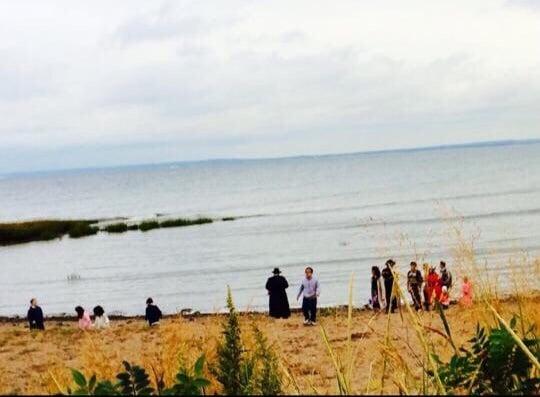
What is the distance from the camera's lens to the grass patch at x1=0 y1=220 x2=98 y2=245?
2554 inches

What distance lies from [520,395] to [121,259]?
4730 cm

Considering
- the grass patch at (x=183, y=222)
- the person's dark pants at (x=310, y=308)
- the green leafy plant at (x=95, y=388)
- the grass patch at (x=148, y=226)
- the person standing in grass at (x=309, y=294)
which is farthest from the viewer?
the grass patch at (x=183, y=222)

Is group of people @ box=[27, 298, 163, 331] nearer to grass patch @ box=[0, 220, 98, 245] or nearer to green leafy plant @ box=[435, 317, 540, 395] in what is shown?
green leafy plant @ box=[435, 317, 540, 395]

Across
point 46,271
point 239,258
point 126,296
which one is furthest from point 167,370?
point 46,271

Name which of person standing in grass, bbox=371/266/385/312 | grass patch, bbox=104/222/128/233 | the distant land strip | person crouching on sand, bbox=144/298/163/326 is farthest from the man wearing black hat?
grass patch, bbox=104/222/128/233

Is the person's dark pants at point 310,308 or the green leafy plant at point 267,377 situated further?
the person's dark pants at point 310,308

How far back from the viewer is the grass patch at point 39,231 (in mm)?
64875

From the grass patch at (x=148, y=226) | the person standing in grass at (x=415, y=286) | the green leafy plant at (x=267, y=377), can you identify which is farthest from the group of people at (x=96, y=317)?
the grass patch at (x=148, y=226)

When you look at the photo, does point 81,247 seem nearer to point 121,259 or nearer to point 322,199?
point 121,259

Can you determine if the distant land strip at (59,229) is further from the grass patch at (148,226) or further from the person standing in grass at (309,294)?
the person standing in grass at (309,294)

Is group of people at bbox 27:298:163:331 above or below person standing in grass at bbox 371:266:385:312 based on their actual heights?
below

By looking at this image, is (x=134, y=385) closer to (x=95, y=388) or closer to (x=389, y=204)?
(x=95, y=388)

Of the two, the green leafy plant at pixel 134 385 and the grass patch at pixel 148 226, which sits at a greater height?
the grass patch at pixel 148 226

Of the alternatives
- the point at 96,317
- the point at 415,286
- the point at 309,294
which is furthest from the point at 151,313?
the point at 415,286
